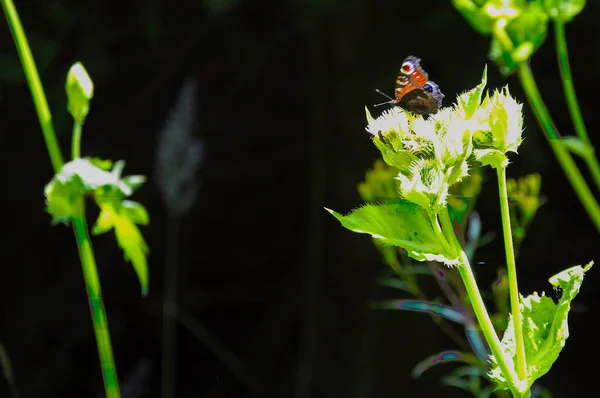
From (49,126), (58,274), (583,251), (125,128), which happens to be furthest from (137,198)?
(49,126)

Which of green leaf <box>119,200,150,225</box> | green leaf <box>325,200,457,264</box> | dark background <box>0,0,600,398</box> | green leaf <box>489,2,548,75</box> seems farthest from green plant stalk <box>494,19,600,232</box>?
dark background <box>0,0,600,398</box>

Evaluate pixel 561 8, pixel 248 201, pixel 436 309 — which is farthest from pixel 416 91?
pixel 248 201

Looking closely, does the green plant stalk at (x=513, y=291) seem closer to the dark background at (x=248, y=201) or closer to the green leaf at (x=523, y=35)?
the green leaf at (x=523, y=35)

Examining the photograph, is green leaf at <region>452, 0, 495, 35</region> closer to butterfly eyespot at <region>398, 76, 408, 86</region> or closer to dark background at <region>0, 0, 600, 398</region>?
butterfly eyespot at <region>398, 76, 408, 86</region>

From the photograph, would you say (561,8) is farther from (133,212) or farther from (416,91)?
(133,212)

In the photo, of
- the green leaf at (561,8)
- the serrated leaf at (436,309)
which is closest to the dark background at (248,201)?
the serrated leaf at (436,309)

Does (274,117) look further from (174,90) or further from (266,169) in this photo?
(174,90)

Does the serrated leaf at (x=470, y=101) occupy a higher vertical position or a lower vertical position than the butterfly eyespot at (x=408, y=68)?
lower
